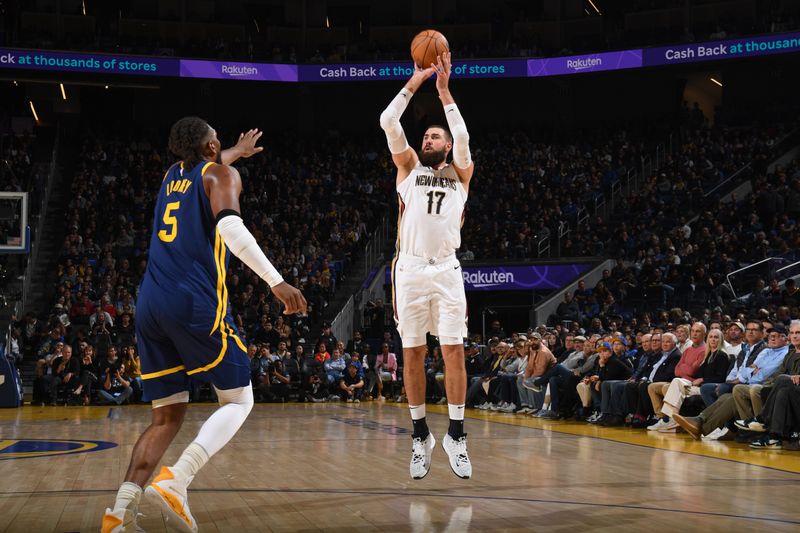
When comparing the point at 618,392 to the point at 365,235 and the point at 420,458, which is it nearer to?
the point at 420,458

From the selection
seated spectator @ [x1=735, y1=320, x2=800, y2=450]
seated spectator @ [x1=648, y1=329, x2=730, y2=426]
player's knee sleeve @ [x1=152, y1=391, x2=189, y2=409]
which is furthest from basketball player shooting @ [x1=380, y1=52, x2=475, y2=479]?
seated spectator @ [x1=648, y1=329, x2=730, y2=426]

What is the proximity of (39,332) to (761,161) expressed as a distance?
59.1 ft

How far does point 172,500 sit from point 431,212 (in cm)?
254

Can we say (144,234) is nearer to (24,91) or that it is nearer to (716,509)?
(24,91)

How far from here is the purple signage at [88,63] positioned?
26922mm

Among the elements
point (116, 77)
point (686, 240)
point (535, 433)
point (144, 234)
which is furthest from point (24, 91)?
point (535, 433)

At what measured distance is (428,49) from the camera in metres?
5.91

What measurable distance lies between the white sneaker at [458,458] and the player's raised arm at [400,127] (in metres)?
1.67

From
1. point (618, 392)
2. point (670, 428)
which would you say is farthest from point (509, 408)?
point (670, 428)

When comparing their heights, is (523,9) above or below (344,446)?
above

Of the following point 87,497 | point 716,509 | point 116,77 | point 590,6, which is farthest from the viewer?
point 590,6

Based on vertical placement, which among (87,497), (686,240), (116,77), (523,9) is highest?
(523,9)

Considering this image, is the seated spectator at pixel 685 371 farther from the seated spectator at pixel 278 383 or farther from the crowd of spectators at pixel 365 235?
the seated spectator at pixel 278 383

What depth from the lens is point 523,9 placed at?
32812 millimetres
